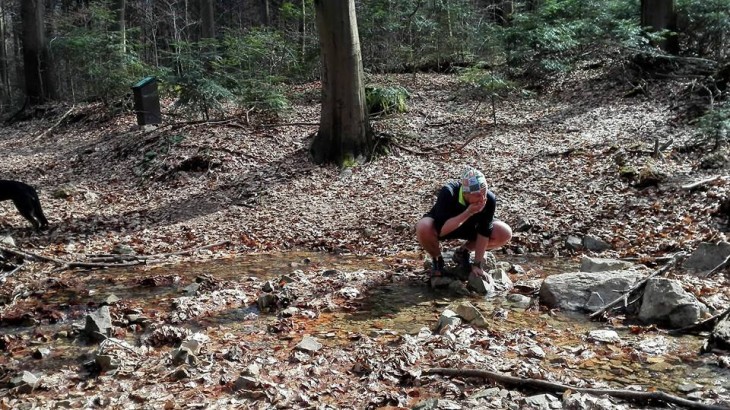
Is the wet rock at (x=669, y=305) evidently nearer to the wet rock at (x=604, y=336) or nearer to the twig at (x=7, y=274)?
the wet rock at (x=604, y=336)

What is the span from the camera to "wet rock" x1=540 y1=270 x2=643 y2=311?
5.00 meters

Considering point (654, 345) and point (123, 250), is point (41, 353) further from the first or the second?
point (654, 345)

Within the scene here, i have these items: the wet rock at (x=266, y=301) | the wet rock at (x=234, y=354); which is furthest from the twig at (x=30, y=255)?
the wet rock at (x=234, y=354)

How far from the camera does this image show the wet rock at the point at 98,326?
15.3 ft

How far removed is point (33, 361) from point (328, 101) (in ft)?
22.9

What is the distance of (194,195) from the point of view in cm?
1007

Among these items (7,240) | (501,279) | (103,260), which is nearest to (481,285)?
(501,279)

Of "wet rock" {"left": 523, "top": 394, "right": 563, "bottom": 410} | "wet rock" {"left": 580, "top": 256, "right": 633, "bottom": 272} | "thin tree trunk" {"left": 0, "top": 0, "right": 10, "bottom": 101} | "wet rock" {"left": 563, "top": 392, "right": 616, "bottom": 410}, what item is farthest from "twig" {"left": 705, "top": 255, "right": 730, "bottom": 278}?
"thin tree trunk" {"left": 0, "top": 0, "right": 10, "bottom": 101}

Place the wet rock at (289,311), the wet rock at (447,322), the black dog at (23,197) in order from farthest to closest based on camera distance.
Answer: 1. the black dog at (23,197)
2. the wet rock at (289,311)
3. the wet rock at (447,322)

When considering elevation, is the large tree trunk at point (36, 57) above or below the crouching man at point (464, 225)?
above

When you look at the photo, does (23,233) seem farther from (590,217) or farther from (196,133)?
(590,217)

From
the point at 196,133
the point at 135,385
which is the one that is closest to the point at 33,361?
the point at 135,385

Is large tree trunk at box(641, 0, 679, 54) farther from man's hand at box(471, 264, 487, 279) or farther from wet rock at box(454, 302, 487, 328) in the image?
wet rock at box(454, 302, 487, 328)

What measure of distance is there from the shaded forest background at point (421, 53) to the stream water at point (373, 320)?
4972mm
